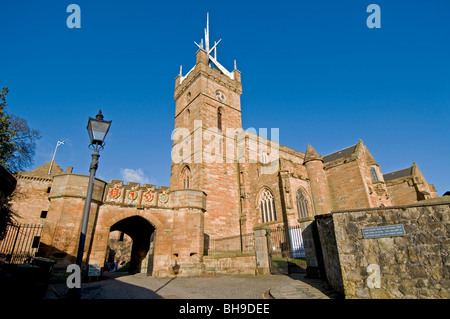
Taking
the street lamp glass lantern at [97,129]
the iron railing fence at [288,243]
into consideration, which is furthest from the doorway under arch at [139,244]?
the street lamp glass lantern at [97,129]

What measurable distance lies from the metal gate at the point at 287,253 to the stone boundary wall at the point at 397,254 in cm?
592

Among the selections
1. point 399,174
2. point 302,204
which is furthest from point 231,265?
point 399,174

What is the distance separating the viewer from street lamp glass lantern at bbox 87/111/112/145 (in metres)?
4.72

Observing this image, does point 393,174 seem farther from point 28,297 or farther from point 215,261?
point 28,297

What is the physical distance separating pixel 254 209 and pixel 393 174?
79.5ft

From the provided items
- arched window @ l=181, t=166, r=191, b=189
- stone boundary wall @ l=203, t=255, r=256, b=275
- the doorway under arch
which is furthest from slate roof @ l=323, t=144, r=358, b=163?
the doorway under arch

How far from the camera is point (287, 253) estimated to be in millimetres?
13594

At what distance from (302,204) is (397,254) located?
639 inches

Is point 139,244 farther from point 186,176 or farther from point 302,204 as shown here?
point 302,204

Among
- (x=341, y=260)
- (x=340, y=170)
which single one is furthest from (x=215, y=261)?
(x=340, y=170)

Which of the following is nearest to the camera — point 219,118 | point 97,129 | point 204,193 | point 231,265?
point 97,129

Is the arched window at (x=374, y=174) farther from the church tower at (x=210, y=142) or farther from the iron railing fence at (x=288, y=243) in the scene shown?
the church tower at (x=210, y=142)

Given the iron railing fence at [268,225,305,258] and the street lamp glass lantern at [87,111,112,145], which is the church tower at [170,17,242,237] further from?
the street lamp glass lantern at [87,111,112,145]
